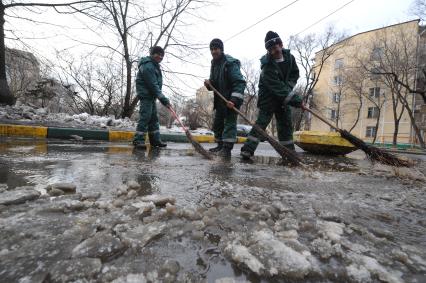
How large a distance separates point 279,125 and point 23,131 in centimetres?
513

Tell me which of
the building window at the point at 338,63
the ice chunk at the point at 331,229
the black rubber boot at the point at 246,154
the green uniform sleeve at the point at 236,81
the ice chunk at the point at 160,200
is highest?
the building window at the point at 338,63

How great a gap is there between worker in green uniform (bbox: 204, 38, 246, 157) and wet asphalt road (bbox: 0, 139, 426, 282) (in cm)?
225

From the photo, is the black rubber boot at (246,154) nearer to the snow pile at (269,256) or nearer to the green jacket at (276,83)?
the green jacket at (276,83)

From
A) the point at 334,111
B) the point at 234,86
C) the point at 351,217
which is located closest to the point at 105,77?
the point at 234,86

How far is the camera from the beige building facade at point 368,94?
25.1 meters

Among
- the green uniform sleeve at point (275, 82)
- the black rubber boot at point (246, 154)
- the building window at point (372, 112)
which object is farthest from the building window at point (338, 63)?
the black rubber boot at point (246, 154)

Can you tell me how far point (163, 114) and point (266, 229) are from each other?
30013 mm

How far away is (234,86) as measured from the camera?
4.34m

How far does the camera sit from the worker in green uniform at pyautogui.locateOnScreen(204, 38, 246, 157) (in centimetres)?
418

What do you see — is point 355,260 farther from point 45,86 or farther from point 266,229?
point 45,86

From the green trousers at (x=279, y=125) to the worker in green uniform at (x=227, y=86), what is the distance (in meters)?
0.42

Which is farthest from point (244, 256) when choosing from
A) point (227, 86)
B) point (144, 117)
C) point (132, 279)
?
point (144, 117)

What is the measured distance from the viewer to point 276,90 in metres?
3.62

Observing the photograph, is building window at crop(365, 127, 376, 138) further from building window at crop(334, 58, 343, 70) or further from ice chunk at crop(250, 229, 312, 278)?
ice chunk at crop(250, 229, 312, 278)
